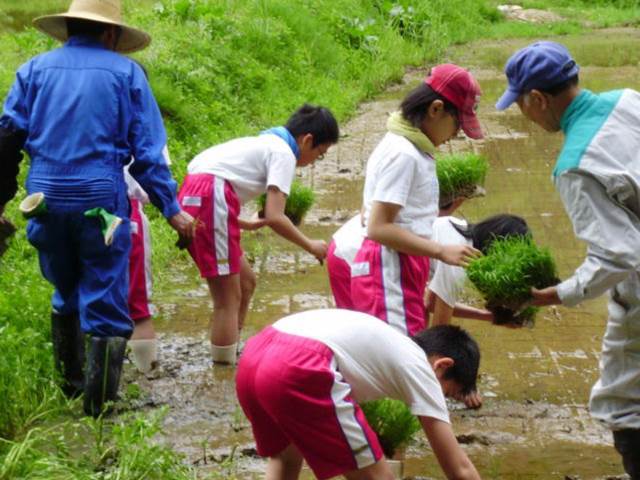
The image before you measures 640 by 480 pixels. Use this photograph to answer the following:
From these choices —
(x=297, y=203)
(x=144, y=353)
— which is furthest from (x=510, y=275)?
(x=297, y=203)

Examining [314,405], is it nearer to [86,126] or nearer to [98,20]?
[86,126]

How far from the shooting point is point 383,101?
13.1 meters

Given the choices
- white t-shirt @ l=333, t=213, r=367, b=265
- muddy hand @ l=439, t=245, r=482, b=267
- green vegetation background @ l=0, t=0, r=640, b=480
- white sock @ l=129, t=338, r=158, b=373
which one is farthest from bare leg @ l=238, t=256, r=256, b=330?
muddy hand @ l=439, t=245, r=482, b=267

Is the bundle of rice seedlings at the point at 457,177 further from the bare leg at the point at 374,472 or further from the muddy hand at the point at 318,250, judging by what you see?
the bare leg at the point at 374,472

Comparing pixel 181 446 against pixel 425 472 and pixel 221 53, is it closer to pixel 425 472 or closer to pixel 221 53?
pixel 425 472

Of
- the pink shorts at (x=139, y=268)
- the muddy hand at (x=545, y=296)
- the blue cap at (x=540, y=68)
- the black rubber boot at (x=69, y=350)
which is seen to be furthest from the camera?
the pink shorts at (x=139, y=268)

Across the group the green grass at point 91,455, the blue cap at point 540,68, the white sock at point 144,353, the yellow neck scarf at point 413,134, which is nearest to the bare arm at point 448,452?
the green grass at point 91,455

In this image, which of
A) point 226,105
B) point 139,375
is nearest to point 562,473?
point 139,375

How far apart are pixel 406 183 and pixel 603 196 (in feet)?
3.49

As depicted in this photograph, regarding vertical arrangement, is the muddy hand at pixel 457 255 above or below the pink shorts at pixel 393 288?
above

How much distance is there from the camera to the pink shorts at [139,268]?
5.91 metres

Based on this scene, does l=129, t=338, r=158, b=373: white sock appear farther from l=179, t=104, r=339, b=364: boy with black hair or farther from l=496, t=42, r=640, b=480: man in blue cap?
l=496, t=42, r=640, b=480: man in blue cap

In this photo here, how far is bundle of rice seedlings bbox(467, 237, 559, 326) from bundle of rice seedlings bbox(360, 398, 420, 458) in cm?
57

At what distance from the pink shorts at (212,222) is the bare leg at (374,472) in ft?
7.31
